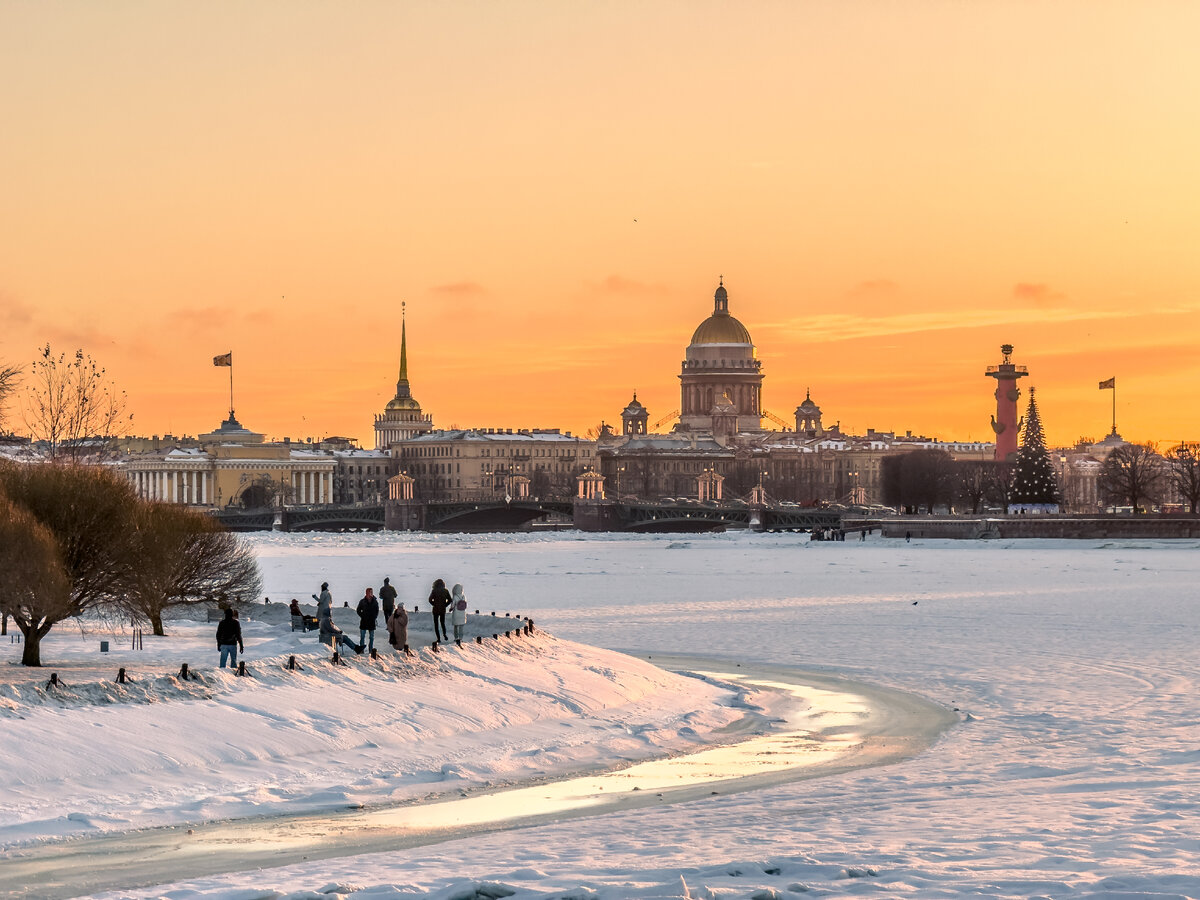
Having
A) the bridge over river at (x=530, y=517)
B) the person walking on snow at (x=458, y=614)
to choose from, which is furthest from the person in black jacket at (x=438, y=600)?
the bridge over river at (x=530, y=517)

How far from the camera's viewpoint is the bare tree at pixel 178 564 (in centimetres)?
2705

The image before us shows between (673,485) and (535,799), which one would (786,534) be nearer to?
(673,485)

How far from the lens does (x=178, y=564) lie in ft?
104

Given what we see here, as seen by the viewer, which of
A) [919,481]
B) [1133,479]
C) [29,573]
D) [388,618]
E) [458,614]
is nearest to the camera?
[29,573]

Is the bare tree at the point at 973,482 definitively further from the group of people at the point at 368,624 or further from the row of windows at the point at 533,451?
the group of people at the point at 368,624

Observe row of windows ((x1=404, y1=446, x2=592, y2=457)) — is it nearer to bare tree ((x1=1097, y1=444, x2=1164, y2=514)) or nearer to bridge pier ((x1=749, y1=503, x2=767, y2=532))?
bare tree ((x1=1097, y1=444, x2=1164, y2=514))

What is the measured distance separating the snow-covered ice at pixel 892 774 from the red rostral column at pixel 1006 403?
81.5 metres

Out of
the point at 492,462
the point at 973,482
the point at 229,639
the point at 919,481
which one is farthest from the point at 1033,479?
the point at 492,462

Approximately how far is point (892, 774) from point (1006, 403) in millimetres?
115619

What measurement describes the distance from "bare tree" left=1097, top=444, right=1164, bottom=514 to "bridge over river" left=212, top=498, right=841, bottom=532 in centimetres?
1722

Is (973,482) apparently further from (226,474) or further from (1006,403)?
(226,474)

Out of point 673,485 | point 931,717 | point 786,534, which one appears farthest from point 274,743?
point 673,485

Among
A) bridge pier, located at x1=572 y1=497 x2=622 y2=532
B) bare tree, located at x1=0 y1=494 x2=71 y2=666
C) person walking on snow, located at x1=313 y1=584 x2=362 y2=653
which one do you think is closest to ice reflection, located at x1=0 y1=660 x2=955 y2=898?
person walking on snow, located at x1=313 y1=584 x2=362 y2=653

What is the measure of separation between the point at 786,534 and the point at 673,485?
80.4 meters
